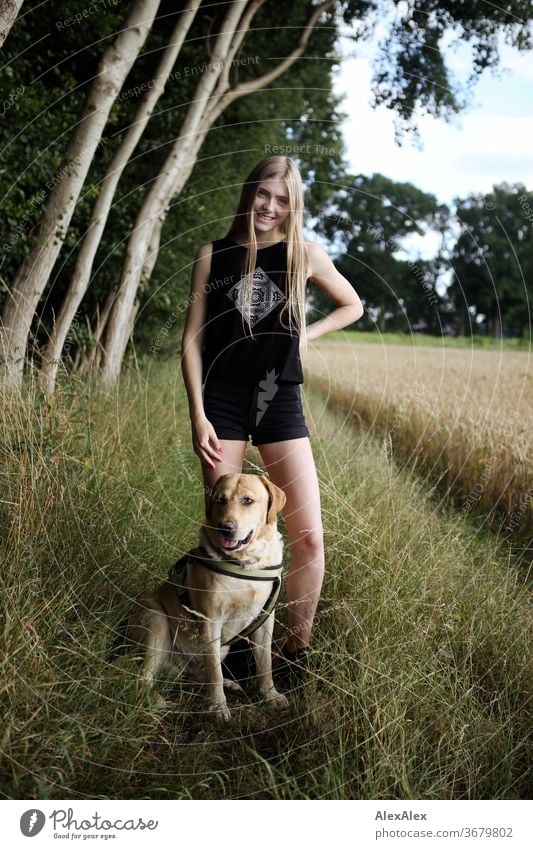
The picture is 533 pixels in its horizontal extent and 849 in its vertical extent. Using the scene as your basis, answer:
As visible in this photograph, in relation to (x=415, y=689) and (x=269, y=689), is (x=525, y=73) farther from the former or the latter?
(x=269, y=689)

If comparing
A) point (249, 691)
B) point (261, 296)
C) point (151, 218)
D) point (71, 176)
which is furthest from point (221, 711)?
point (151, 218)

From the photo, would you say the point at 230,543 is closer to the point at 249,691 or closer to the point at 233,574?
the point at 233,574

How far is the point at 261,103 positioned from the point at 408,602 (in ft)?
56.4

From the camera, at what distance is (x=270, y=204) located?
13.5 feet

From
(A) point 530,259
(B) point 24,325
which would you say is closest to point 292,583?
(B) point 24,325

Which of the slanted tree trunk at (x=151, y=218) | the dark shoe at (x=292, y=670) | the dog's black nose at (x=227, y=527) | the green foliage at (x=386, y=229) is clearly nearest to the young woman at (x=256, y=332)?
the dog's black nose at (x=227, y=527)

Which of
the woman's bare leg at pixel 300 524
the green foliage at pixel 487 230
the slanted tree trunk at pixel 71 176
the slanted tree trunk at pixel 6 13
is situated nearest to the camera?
the woman's bare leg at pixel 300 524

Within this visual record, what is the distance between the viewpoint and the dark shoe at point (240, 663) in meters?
4.67

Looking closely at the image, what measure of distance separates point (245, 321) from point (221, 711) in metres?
2.21

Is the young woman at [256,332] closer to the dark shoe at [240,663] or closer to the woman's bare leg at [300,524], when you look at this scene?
the woman's bare leg at [300,524]

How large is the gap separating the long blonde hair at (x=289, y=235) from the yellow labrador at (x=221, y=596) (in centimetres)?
104

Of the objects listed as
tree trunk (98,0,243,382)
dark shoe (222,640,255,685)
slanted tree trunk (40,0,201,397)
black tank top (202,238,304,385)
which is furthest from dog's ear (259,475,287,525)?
tree trunk (98,0,243,382)

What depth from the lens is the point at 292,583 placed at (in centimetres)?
443

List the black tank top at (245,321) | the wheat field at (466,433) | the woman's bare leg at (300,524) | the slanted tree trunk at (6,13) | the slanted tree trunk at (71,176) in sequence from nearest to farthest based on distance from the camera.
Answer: the black tank top at (245,321), the woman's bare leg at (300,524), the slanted tree trunk at (6,13), the slanted tree trunk at (71,176), the wheat field at (466,433)
